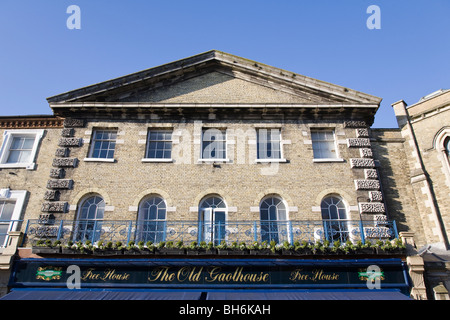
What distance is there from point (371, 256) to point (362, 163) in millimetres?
4128

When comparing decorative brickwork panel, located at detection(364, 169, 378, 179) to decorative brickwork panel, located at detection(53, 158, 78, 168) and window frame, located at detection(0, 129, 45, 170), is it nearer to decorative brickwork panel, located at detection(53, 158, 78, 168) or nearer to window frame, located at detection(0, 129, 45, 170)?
decorative brickwork panel, located at detection(53, 158, 78, 168)

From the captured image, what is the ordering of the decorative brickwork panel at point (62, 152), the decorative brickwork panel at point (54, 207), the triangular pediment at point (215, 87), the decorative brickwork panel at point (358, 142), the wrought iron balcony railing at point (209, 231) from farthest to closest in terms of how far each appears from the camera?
1. the triangular pediment at point (215, 87)
2. the decorative brickwork panel at point (358, 142)
3. the decorative brickwork panel at point (62, 152)
4. the decorative brickwork panel at point (54, 207)
5. the wrought iron balcony railing at point (209, 231)

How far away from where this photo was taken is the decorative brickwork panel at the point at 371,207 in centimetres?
1271

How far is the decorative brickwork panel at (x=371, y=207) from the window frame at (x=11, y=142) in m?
13.9

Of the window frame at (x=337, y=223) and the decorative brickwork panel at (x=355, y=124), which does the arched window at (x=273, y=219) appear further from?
the decorative brickwork panel at (x=355, y=124)

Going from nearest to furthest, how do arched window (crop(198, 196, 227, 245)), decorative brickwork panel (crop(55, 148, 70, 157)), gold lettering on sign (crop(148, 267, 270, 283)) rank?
gold lettering on sign (crop(148, 267, 270, 283)), arched window (crop(198, 196, 227, 245)), decorative brickwork panel (crop(55, 148, 70, 157))

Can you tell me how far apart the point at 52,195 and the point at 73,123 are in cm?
353

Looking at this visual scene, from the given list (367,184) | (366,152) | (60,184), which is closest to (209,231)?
(60,184)

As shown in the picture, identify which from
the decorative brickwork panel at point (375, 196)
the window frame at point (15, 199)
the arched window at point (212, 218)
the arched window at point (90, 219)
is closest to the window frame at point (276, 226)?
the arched window at point (212, 218)

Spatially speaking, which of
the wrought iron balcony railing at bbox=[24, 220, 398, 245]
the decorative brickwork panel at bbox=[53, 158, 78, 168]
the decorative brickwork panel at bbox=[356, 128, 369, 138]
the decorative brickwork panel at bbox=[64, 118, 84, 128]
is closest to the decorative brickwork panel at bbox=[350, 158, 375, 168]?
the decorative brickwork panel at bbox=[356, 128, 369, 138]

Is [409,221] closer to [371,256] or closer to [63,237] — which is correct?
[371,256]

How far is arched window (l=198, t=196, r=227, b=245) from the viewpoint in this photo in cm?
1218

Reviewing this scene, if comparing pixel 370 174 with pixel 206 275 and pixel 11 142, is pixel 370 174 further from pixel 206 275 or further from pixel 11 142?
pixel 11 142

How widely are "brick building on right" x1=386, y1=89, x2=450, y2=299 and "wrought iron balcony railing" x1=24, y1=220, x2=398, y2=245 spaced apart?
1345mm
